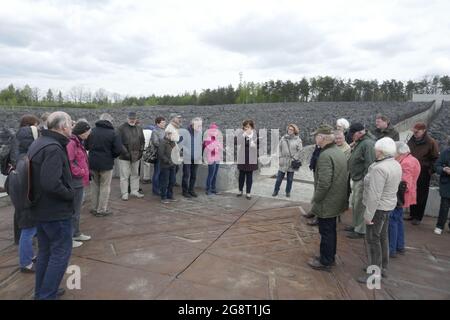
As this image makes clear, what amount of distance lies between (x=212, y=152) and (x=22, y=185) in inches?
176

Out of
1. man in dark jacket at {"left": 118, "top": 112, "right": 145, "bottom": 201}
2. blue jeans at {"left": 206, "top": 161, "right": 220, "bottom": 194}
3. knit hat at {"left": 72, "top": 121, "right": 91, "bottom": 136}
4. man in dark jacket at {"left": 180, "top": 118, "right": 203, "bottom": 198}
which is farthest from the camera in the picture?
blue jeans at {"left": 206, "top": 161, "right": 220, "bottom": 194}

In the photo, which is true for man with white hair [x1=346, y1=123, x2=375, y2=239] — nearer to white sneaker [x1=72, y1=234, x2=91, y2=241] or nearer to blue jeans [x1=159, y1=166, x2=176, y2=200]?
blue jeans [x1=159, y1=166, x2=176, y2=200]

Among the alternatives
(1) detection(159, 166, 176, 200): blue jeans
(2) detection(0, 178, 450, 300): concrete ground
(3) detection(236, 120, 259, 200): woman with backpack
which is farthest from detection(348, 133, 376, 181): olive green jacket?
(1) detection(159, 166, 176, 200): blue jeans

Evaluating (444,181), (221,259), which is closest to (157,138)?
(221,259)

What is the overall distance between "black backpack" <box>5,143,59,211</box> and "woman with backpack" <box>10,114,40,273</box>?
244 millimetres

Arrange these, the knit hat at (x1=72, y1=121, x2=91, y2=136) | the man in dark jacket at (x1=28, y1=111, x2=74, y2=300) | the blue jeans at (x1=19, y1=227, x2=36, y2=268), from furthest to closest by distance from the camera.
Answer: the knit hat at (x1=72, y1=121, x2=91, y2=136)
the blue jeans at (x1=19, y1=227, x2=36, y2=268)
the man in dark jacket at (x1=28, y1=111, x2=74, y2=300)

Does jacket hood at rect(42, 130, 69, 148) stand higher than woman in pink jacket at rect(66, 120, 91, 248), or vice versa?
jacket hood at rect(42, 130, 69, 148)

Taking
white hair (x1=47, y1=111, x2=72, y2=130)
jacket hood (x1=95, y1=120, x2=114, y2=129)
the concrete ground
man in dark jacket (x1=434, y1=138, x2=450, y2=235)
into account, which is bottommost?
the concrete ground

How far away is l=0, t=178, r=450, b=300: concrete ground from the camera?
3.71 metres

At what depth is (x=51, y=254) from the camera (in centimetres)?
332

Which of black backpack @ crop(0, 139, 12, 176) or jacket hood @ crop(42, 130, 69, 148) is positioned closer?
jacket hood @ crop(42, 130, 69, 148)

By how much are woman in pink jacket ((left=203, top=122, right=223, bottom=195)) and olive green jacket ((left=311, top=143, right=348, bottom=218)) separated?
351cm

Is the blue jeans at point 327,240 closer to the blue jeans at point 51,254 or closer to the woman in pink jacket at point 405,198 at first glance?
the woman in pink jacket at point 405,198
